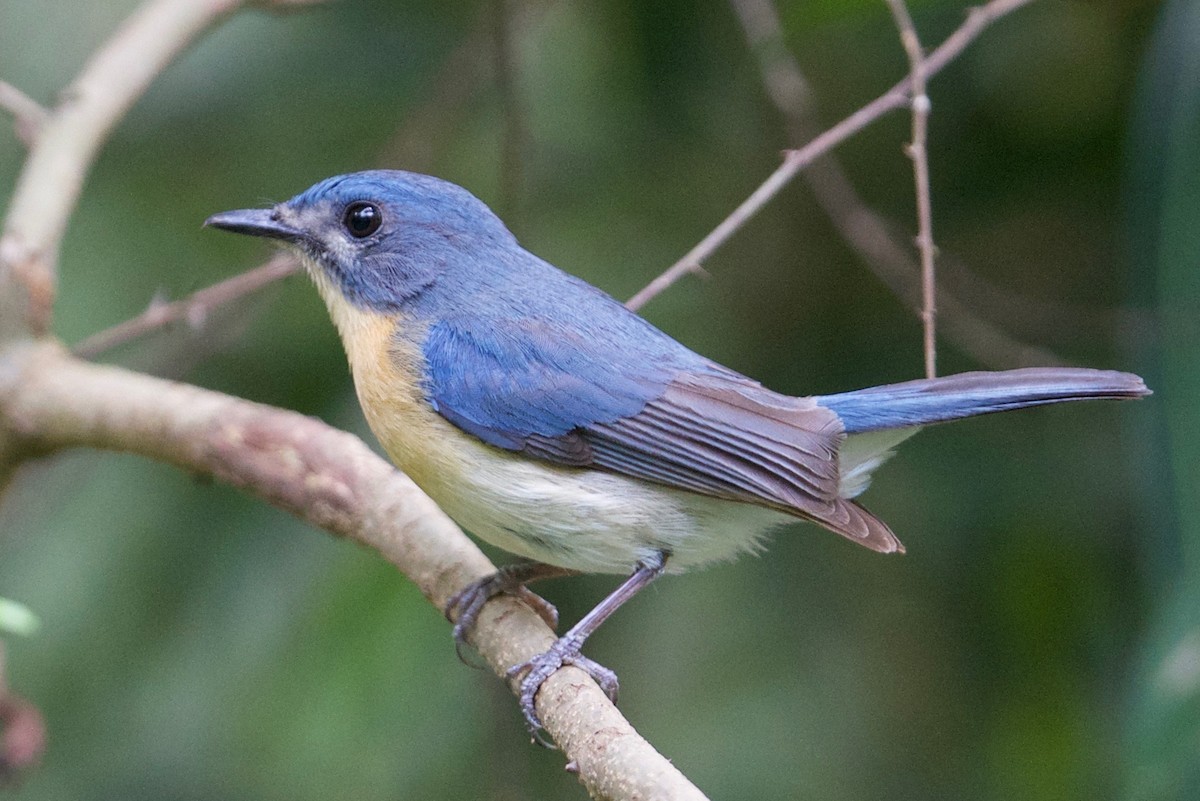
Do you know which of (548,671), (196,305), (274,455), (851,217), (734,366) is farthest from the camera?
(734,366)

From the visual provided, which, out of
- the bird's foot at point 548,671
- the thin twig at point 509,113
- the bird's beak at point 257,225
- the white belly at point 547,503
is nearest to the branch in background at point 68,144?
the bird's beak at point 257,225

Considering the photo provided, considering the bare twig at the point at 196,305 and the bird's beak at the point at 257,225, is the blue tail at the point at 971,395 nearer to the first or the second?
the bird's beak at the point at 257,225

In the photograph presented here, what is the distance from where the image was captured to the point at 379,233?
135 inches

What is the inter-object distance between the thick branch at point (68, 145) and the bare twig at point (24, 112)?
24 millimetres

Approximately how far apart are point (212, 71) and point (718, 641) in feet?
8.36

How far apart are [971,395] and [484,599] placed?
1199 mm

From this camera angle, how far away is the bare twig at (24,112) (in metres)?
3.66

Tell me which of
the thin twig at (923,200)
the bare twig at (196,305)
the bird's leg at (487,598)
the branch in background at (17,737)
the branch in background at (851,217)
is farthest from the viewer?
the branch in background at (851,217)

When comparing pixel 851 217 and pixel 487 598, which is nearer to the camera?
pixel 487 598

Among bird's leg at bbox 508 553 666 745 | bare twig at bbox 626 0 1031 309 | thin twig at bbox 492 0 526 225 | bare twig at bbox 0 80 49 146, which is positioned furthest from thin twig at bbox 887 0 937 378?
bare twig at bbox 0 80 49 146

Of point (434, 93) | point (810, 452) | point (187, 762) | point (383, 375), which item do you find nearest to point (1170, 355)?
point (810, 452)

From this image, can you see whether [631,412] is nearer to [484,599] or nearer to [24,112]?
[484,599]

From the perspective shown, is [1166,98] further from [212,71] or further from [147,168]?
[147,168]

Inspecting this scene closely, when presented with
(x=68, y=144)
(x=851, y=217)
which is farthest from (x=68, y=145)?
(x=851, y=217)
